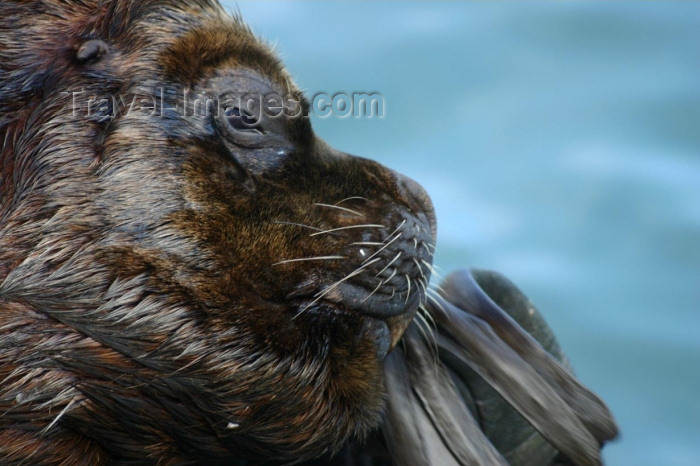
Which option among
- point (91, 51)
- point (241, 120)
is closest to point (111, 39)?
point (91, 51)

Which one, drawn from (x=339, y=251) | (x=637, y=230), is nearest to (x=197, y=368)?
(x=339, y=251)

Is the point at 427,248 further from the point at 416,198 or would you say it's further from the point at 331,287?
the point at 331,287

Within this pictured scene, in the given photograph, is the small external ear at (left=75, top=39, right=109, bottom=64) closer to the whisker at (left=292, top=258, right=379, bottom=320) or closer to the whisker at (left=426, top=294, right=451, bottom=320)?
the whisker at (left=292, top=258, right=379, bottom=320)

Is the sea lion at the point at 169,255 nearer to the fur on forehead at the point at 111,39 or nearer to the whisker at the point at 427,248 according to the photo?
the fur on forehead at the point at 111,39

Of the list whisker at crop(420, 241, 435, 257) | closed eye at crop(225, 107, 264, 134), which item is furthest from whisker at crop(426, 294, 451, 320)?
closed eye at crop(225, 107, 264, 134)

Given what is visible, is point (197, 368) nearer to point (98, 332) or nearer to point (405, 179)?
point (98, 332)

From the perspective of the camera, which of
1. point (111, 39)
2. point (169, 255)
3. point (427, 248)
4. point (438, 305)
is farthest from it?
point (438, 305)

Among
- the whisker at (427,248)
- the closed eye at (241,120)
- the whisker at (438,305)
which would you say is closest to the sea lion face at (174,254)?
the closed eye at (241,120)
